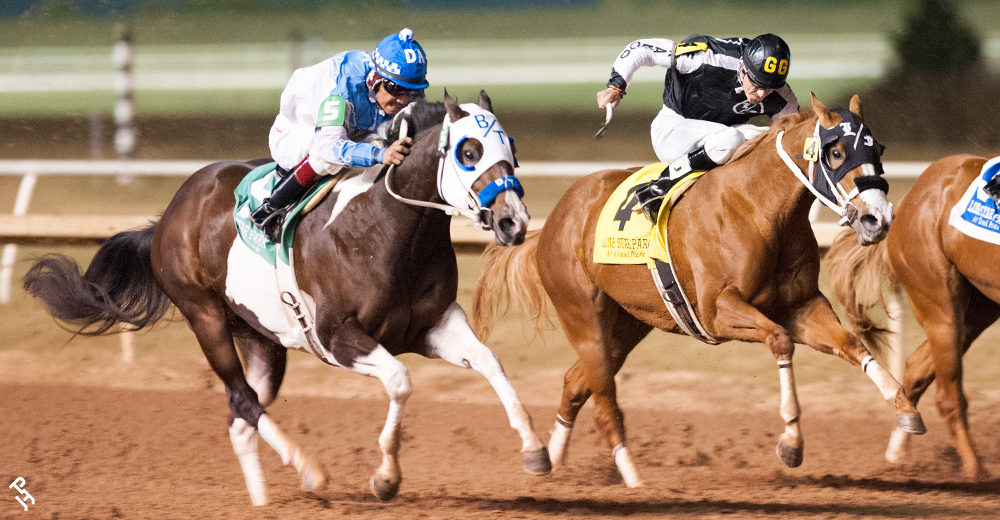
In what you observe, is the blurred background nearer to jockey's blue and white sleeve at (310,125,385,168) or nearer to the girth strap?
jockey's blue and white sleeve at (310,125,385,168)

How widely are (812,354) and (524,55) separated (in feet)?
48.3

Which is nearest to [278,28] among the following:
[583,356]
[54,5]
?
[54,5]

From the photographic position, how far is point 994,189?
158 inches

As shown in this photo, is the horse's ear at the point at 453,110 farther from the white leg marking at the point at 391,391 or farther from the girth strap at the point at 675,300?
the girth strap at the point at 675,300

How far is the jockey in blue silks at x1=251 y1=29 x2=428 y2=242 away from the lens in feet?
11.7

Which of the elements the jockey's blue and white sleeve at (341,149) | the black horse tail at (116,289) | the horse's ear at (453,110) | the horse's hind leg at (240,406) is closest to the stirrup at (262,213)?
the jockey's blue and white sleeve at (341,149)

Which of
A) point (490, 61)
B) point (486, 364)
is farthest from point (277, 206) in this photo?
point (490, 61)

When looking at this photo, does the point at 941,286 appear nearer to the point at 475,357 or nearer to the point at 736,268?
the point at 736,268

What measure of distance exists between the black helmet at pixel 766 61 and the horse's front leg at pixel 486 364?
1.45m

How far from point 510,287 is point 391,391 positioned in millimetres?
1447

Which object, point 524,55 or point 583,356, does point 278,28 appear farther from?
point 583,356

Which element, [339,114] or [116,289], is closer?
[339,114]

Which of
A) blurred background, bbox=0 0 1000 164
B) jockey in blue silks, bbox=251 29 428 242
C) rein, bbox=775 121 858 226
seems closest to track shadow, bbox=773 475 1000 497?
rein, bbox=775 121 858 226

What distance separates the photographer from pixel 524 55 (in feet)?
65.8
